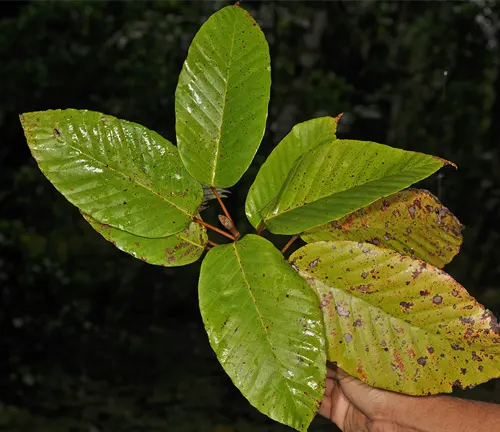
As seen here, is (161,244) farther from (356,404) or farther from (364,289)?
(356,404)

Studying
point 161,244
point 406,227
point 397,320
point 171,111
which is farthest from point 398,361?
point 171,111

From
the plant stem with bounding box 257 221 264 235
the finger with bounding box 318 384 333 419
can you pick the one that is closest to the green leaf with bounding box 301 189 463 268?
the plant stem with bounding box 257 221 264 235

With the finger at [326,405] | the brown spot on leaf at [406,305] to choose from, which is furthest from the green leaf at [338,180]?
the finger at [326,405]

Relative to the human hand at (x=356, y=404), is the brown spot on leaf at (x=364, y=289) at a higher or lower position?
higher

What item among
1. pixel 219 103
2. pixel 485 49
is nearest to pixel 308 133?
pixel 219 103

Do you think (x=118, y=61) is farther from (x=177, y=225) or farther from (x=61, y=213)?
(x=177, y=225)

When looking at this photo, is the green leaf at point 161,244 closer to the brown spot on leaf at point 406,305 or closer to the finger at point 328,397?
the brown spot on leaf at point 406,305

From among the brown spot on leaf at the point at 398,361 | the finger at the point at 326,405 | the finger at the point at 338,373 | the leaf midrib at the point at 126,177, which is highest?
the leaf midrib at the point at 126,177

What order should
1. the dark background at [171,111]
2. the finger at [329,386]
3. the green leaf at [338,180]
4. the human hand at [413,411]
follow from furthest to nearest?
the dark background at [171,111]
the finger at [329,386]
the human hand at [413,411]
the green leaf at [338,180]
